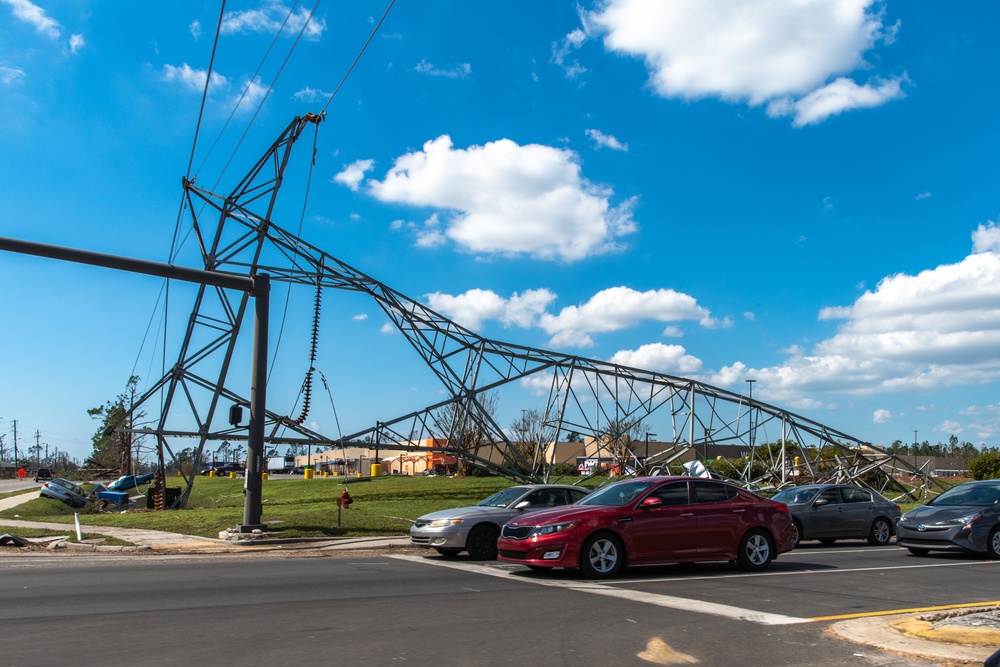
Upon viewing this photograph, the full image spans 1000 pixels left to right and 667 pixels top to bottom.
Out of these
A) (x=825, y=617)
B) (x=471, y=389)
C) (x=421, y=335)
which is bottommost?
(x=825, y=617)

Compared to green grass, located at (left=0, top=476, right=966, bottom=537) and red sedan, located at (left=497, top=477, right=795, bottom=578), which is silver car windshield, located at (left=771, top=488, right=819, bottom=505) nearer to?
red sedan, located at (left=497, top=477, right=795, bottom=578)

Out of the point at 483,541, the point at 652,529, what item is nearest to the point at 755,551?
the point at 652,529

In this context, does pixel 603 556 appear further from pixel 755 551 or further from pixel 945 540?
pixel 945 540

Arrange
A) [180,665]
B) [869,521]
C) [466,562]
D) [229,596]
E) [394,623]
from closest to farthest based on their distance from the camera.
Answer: [180,665], [394,623], [229,596], [466,562], [869,521]

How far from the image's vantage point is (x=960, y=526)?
1664 cm

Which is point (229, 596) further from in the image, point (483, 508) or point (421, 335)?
point (421, 335)

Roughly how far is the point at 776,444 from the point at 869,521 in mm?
29651

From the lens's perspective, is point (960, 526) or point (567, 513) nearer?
point (567, 513)

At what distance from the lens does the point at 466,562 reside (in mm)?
15914

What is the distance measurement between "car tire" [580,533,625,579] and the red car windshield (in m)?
0.61

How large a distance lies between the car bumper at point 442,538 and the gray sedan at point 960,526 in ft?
29.6

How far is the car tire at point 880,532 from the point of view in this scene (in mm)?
20484

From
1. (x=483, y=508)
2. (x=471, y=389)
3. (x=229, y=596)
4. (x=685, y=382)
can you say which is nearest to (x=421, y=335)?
(x=471, y=389)

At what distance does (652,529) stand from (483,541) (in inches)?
162
